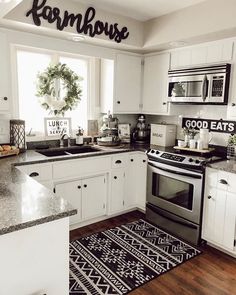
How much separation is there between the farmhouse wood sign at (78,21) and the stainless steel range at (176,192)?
1.51 m

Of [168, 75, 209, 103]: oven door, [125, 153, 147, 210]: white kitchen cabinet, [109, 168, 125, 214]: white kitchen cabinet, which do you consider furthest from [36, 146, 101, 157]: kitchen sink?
[168, 75, 209, 103]: oven door

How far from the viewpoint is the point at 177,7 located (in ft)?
9.64

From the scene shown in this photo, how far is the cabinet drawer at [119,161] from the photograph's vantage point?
133 inches

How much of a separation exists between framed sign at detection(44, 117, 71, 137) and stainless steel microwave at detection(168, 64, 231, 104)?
142cm

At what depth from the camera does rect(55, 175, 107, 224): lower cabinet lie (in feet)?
9.94

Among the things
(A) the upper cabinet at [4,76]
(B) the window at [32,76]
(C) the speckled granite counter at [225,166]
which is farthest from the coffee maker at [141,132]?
(A) the upper cabinet at [4,76]

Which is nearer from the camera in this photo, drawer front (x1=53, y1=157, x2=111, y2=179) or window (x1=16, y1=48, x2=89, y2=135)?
drawer front (x1=53, y1=157, x2=111, y2=179)

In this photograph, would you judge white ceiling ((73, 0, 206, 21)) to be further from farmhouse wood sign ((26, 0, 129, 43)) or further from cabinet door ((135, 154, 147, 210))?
cabinet door ((135, 154, 147, 210))

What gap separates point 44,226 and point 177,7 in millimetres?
2702

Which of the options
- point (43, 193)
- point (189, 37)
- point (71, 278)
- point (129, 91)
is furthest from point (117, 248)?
point (189, 37)

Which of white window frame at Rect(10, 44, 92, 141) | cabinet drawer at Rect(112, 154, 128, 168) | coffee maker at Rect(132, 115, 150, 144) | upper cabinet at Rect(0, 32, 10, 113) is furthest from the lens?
coffee maker at Rect(132, 115, 150, 144)

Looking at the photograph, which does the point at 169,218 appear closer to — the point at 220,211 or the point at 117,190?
the point at 220,211

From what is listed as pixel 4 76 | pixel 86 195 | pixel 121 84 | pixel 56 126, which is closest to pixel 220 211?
pixel 86 195

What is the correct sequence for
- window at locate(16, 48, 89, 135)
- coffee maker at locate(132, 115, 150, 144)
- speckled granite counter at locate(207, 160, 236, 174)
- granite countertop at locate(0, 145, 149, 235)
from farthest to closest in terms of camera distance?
coffee maker at locate(132, 115, 150, 144) < window at locate(16, 48, 89, 135) < speckled granite counter at locate(207, 160, 236, 174) < granite countertop at locate(0, 145, 149, 235)
